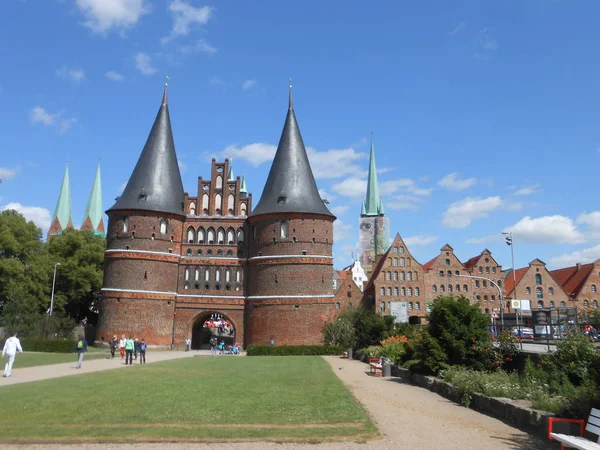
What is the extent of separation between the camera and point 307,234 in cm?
4547

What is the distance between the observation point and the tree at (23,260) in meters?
47.8

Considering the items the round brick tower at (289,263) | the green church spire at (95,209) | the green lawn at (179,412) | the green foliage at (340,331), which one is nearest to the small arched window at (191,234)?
the round brick tower at (289,263)

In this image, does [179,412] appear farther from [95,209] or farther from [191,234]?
[95,209]

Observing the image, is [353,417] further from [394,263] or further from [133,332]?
[394,263]

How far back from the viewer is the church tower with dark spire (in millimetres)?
145125

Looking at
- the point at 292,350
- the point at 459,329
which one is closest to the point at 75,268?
the point at 292,350

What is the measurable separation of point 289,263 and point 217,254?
707 centimetres

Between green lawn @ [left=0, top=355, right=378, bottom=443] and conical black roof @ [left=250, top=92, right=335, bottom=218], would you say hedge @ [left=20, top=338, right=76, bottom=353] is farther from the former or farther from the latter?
green lawn @ [left=0, top=355, right=378, bottom=443]

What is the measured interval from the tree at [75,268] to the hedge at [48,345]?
538 inches

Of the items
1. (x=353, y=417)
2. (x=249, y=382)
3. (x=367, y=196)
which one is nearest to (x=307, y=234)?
(x=249, y=382)

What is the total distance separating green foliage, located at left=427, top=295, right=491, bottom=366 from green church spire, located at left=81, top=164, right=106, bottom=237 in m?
96.3

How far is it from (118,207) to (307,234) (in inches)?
641

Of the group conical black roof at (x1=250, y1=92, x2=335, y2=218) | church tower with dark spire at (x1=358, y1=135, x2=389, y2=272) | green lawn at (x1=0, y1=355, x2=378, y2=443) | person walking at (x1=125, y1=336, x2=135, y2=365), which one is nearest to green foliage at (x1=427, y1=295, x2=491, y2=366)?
green lawn at (x1=0, y1=355, x2=378, y2=443)

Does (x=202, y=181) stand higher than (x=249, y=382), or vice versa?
(x=202, y=181)
